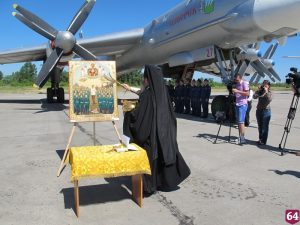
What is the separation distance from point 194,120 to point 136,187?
8.58 m

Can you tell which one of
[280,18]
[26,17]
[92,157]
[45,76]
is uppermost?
[26,17]

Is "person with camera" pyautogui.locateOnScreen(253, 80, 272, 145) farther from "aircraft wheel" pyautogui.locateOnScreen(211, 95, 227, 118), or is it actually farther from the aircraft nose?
"aircraft wheel" pyautogui.locateOnScreen(211, 95, 227, 118)

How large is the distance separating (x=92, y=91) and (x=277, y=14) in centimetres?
644

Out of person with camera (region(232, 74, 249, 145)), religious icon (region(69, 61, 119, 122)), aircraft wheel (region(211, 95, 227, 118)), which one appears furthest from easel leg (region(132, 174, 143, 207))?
aircraft wheel (region(211, 95, 227, 118))

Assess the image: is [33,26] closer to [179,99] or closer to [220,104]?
[179,99]

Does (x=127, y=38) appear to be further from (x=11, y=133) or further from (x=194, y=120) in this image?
(x=11, y=133)

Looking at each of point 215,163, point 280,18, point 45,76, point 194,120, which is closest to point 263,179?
point 215,163

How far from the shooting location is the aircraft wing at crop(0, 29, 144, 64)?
17.4m

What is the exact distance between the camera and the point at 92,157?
4133 mm

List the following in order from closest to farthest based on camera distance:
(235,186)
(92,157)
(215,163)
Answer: (92,157), (235,186), (215,163)

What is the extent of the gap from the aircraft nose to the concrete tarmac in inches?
149

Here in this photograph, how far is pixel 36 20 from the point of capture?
1498 cm

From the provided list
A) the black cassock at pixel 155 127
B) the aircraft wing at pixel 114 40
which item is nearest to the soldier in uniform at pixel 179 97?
the aircraft wing at pixel 114 40

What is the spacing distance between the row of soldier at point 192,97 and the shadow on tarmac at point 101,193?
28.8 ft
